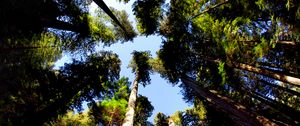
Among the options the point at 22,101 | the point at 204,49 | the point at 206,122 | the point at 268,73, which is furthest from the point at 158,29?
the point at 22,101

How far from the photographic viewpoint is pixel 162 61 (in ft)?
63.5

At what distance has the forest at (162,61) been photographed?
849cm

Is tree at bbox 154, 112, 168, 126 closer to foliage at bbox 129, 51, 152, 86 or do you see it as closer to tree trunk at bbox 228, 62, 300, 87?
foliage at bbox 129, 51, 152, 86

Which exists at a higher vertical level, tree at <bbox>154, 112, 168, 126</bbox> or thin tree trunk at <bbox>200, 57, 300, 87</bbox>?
thin tree trunk at <bbox>200, 57, 300, 87</bbox>

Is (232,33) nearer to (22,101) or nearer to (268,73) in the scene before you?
(268,73)

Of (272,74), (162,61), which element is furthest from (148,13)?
(272,74)

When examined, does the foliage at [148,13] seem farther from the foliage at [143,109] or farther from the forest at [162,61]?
the foliage at [143,109]

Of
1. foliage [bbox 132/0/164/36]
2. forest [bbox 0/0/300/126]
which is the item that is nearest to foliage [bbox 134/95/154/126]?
forest [bbox 0/0/300/126]

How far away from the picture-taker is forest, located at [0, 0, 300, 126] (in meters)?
8.49

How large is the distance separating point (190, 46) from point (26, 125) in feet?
33.8

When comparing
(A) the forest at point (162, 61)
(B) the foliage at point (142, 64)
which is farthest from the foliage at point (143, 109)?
(B) the foliage at point (142, 64)

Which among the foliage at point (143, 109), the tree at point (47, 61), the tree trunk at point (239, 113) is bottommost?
the foliage at point (143, 109)

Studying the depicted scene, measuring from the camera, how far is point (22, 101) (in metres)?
10.6

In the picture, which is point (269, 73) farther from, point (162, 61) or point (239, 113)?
point (162, 61)
